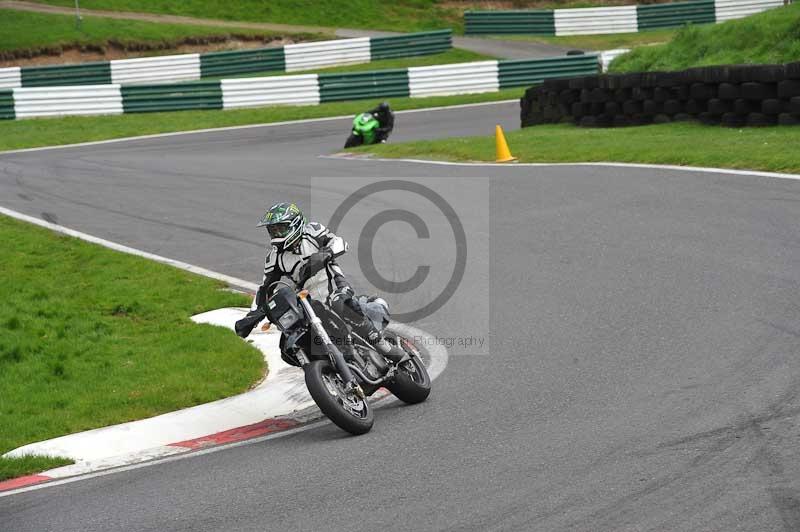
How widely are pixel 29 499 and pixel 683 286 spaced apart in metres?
6.05

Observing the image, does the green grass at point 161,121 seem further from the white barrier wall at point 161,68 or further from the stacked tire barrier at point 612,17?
the stacked tire barrier at point 612,17

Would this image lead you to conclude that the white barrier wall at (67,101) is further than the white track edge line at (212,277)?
Yes

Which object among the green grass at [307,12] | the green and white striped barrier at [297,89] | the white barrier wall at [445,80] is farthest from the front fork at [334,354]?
the green grass at [307,12]

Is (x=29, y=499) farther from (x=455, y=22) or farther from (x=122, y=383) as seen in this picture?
(x=455, y=22)

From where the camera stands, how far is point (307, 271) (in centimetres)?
827

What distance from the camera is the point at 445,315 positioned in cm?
1082

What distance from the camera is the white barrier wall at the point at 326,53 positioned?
38344mm

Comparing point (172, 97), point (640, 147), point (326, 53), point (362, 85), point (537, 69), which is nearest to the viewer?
point (640, 147)

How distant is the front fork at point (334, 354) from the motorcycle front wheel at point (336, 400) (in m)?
0.06

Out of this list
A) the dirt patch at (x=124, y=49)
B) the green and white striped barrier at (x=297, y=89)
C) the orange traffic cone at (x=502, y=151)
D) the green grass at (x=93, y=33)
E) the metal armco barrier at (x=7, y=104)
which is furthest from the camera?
the green grass at (x=93, y=33)

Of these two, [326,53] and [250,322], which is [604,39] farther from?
[250,322]

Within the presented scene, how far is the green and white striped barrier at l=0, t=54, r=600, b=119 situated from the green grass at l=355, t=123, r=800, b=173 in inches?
423

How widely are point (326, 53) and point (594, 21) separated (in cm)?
1197

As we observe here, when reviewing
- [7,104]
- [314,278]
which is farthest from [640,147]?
[7,104]
